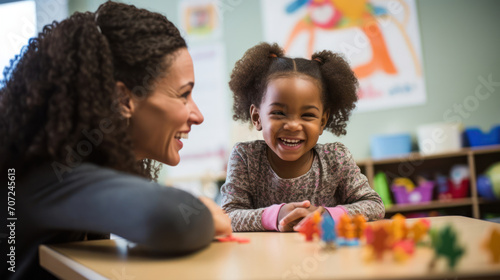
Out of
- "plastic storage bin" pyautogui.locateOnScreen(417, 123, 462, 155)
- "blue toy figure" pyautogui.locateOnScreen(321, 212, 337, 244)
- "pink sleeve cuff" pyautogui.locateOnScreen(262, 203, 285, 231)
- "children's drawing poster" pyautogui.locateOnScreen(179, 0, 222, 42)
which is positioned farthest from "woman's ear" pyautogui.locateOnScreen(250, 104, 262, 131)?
"children's drawing poster" pyautogui.locateOnScreen(179, 0, 222, 42)

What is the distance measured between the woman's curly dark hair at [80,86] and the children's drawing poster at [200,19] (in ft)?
10.8

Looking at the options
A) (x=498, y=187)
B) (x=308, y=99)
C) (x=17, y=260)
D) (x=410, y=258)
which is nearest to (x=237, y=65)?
(x=308, y=99)

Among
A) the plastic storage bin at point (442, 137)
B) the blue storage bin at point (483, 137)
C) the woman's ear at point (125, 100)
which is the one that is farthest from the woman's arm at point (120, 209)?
the blue storage bin at point (483, 137)

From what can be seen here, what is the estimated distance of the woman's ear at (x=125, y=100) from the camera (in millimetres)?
952

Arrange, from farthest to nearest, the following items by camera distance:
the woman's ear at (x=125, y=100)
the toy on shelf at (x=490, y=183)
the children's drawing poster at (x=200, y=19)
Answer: the children's drawing poster at (x=200, y=19), the toy on shelf at (x=490, y=183), the woman's ear at (x=125, y=100)

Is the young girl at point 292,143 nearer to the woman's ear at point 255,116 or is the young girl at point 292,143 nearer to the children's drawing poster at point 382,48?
the woman's ear at point 255,116

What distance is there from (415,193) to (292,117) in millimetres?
2509

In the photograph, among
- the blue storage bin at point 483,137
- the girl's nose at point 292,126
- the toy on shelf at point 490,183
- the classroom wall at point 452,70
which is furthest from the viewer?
the classroom wall at point 452,70

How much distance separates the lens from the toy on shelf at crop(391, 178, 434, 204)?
3486mm

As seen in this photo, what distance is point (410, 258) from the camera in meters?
0.61

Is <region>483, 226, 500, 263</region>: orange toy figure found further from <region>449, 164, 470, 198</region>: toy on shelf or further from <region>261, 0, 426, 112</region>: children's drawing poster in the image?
<region>261, 0, 426, 112</region>: children's drawing poster

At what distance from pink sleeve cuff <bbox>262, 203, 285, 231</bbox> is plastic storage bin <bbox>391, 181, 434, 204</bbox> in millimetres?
A: 2581

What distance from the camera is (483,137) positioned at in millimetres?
3586

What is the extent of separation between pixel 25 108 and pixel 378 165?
321 centimetres
